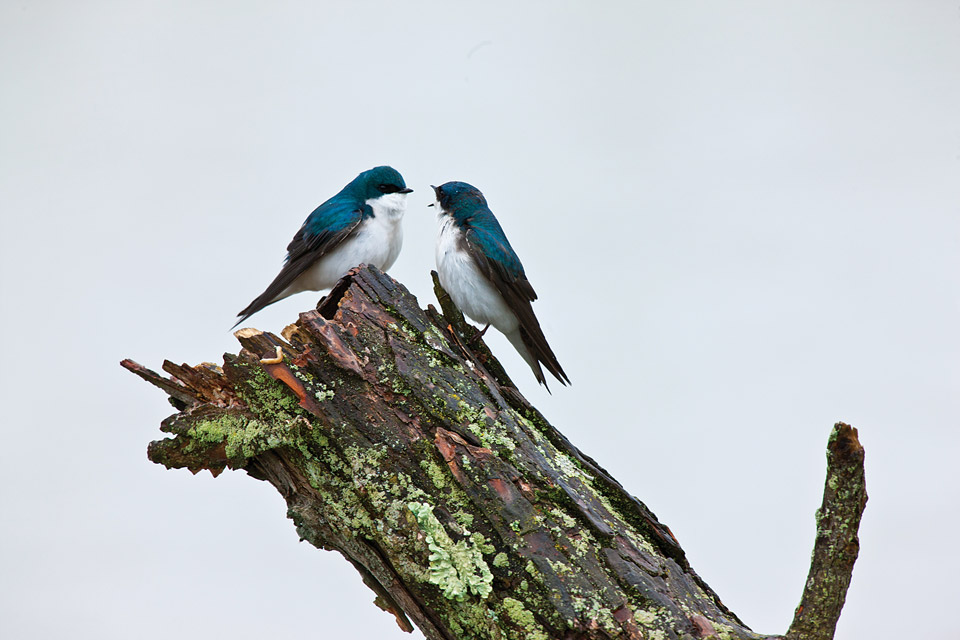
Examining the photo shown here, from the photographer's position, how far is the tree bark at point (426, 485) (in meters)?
1.62

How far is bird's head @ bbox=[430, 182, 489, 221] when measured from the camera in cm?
314

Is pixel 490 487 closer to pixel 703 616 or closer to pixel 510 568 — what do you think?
pixel 510 568

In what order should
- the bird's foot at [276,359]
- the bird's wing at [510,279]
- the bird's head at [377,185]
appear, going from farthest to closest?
the bird's head at [377,185]
the bird's wing at [510,279]
the bird's foot at [276,359]

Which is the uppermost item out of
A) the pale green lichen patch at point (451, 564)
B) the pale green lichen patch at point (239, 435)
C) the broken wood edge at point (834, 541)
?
the pale green lichen patch at point (239, 435)

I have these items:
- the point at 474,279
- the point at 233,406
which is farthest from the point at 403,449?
the point at 474,279

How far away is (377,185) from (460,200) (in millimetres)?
355

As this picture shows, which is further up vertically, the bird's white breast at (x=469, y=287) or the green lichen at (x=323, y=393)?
the bird's white breast at (x=469, y=287)

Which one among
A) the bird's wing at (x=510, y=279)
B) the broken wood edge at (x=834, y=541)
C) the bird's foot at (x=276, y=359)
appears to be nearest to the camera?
the broken wood edge at (x=834, y=541)

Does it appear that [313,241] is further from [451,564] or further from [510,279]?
[451,564]

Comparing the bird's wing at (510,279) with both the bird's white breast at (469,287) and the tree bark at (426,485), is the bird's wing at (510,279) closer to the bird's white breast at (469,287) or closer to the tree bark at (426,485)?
the bird's white breast at (469,287)

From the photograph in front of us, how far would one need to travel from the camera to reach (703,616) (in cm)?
163

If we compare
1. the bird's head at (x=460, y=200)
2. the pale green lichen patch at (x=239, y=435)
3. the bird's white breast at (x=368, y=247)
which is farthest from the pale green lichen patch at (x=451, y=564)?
the bird's head at (x=460, y=200)

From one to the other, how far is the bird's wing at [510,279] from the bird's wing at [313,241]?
0.47 metres

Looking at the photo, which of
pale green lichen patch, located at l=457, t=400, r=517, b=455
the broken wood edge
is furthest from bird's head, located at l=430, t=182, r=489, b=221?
the broken wood edge
